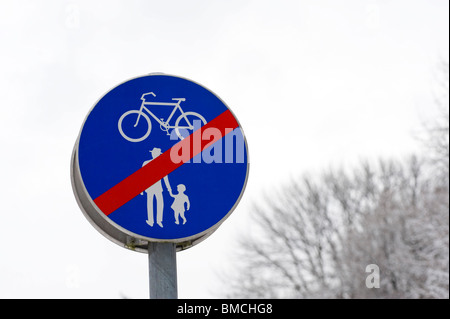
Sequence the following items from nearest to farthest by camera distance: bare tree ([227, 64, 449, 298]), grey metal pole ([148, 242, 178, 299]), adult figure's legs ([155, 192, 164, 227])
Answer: grey metal pole ([148, 242, 178, 299]) < adult figure's legs ([155, 192, 164, 227]) < bare tree ([227, 64, 449, 298])

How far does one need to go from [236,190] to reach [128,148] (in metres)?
0.51

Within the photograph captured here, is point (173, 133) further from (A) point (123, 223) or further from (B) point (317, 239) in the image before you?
(B) point (317, 239)

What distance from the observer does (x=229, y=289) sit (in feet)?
117

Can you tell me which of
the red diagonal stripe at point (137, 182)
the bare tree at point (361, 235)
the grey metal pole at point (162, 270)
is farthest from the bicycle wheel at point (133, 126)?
the bare tree at point (361, 235)

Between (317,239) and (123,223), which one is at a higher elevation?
(317,239)

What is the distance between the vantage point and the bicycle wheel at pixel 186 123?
400 cm

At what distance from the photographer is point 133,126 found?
13.1ft

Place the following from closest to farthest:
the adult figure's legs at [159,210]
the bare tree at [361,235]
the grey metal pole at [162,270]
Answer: the grey metal pole at [162,270] → the adult figure's legs at [159,210] → the bare tree at [361,235]

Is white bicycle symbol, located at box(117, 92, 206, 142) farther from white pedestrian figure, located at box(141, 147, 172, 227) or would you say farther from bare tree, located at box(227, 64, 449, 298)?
bare tree, located at box(227, 64, 449, 298)

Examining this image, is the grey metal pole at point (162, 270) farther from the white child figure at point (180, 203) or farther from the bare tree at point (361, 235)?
the bare tree at point (361, 235)

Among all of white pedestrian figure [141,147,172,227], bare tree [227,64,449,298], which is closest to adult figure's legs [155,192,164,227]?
white pedestrian figure [141,147,172,227]

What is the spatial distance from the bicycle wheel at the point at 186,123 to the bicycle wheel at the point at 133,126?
0.12 metres

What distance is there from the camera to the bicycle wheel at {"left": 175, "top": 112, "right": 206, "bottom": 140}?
4.00 m
